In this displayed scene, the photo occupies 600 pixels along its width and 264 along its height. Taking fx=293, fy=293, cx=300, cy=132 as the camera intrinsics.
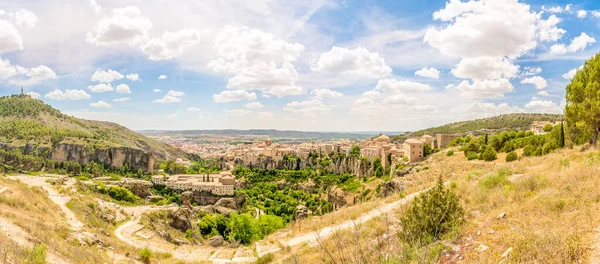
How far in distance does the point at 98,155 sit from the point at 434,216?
85.5 m

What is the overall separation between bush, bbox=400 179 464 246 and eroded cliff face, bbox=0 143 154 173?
8147 cm

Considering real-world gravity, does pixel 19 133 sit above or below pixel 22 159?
above

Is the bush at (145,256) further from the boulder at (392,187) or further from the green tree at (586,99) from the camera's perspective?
the green tree at (586,99)

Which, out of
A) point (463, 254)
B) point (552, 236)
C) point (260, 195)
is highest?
point (552, 236)

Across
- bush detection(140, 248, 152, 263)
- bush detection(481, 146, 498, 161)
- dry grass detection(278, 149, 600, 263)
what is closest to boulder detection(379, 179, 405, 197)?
bush detection(481, 146, 498, 161)

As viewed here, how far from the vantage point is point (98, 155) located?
241 feet

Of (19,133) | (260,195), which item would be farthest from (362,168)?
(19,133)

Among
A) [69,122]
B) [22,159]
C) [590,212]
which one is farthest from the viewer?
[69,122]

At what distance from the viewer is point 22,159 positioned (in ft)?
212

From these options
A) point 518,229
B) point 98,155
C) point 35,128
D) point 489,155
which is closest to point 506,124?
point 489,155

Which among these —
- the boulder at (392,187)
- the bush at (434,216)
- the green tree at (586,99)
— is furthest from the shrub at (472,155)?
the bush at (434,216)

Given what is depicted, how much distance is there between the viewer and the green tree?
14.8 m

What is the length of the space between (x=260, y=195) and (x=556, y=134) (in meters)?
43.2

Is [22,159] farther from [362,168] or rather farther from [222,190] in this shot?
[362,168]
